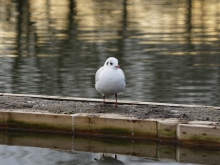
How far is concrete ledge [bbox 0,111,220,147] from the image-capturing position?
30.9 ft

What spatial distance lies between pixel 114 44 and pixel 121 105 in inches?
459

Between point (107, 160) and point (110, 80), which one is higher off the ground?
point (110, 80)

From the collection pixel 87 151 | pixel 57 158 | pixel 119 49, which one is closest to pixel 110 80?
pixel 87 151

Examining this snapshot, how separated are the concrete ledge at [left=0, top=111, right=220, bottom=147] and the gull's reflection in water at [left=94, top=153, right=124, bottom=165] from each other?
0.52m

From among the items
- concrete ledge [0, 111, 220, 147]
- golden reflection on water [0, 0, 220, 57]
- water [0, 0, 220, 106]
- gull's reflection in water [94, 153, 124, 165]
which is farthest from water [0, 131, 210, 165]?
golden reflection on water [0, 0, 220, 57]

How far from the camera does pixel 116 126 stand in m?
10.0

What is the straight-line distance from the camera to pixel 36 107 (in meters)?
10.9

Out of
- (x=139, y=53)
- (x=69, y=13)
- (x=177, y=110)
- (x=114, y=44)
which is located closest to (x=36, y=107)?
(x=177, y=110)

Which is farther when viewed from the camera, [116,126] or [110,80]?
[110,80]

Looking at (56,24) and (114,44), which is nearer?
(114,44)

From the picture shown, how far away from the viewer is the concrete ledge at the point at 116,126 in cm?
942

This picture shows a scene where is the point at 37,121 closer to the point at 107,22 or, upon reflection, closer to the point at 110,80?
the point at 110,80

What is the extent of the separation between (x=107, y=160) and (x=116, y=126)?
787mm

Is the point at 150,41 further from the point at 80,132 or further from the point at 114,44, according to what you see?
the point at 80,132
